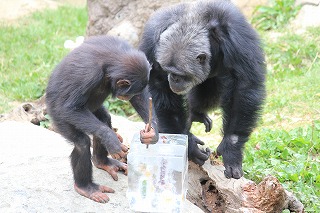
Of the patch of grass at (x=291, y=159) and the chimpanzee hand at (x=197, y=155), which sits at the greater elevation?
the chimpanzee hand at (x=197, y=155)

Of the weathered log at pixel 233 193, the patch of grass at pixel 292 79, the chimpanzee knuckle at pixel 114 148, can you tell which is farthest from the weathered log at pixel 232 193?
the patch of grass at pixel 292 79

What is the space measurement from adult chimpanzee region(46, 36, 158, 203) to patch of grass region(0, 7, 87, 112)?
206 inches

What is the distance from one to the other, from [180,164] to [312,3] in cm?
872

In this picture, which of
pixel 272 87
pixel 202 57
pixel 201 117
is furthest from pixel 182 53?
pixel 272 87

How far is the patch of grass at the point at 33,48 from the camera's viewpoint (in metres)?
11.8

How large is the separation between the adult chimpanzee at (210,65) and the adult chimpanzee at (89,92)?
79 cm

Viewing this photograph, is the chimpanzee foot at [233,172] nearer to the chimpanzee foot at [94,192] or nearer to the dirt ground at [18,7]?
the chimpanzee foot at [94,192]

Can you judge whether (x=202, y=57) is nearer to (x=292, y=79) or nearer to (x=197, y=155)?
(x=197, y=155)

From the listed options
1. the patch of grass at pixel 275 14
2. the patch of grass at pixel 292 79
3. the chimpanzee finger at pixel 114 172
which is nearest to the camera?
the chimpanzee finger at pixel 114 172

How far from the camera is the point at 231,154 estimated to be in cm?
699

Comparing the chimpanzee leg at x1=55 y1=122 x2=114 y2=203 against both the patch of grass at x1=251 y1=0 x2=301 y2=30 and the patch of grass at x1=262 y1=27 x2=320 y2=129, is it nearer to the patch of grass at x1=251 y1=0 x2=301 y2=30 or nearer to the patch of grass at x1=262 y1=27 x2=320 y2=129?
the patch of grass at x1=262 y1=27 x2=320 y2=129

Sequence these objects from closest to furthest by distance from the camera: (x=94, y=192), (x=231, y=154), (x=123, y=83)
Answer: (x=123, y=83), (x=94, y=192), (x=231, y=154)

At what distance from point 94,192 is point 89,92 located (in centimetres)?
104

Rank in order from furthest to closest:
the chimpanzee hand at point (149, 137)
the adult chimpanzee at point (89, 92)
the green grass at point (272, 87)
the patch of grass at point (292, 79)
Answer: the patch of grass at point (292, 79) < the green grass at point (272, 87) < the adult chimpanzee at point (89, 92) < the chimpanzee hand at point (149, 137)
